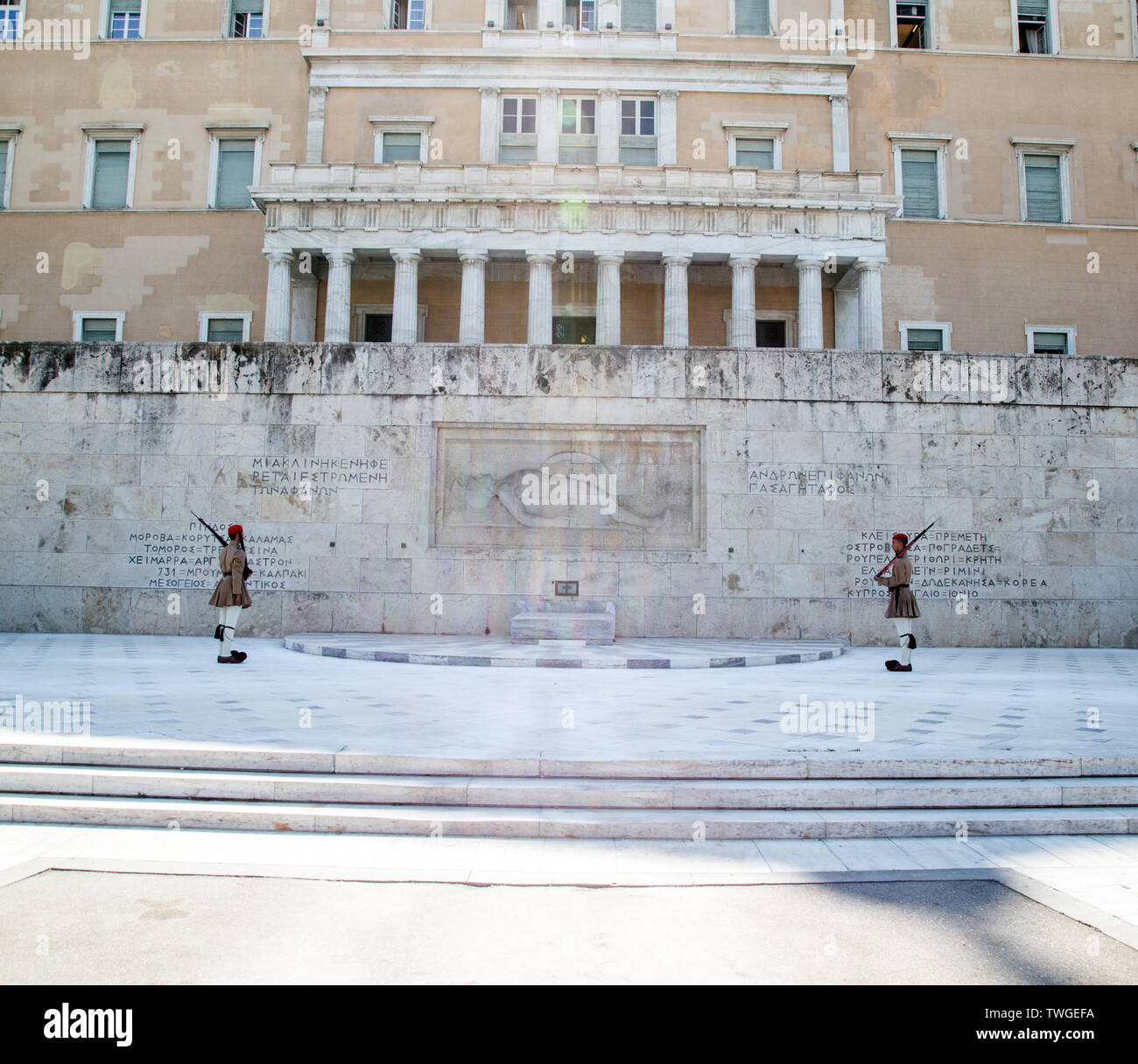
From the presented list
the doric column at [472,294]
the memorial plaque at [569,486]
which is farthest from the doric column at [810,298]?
the memorial plaque at [569,486]

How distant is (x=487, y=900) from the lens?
4.76 m

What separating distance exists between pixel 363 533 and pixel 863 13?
3740 cm

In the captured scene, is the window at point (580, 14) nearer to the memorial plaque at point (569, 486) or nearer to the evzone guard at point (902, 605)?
the memorial plaque at point (569, 486)

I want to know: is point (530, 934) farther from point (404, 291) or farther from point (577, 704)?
point (404, 291)

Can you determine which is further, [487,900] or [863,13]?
[863,13]

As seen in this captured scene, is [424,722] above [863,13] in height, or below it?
below

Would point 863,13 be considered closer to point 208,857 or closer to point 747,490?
point 747,490

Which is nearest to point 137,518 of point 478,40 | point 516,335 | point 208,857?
point 208,857

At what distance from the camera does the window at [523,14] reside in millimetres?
39062

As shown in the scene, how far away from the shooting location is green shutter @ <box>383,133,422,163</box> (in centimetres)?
3716

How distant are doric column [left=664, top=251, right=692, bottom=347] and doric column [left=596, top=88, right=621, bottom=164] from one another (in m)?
6.78

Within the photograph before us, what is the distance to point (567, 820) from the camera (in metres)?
5.97

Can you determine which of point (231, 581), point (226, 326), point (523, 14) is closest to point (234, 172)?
point (226, 326)
